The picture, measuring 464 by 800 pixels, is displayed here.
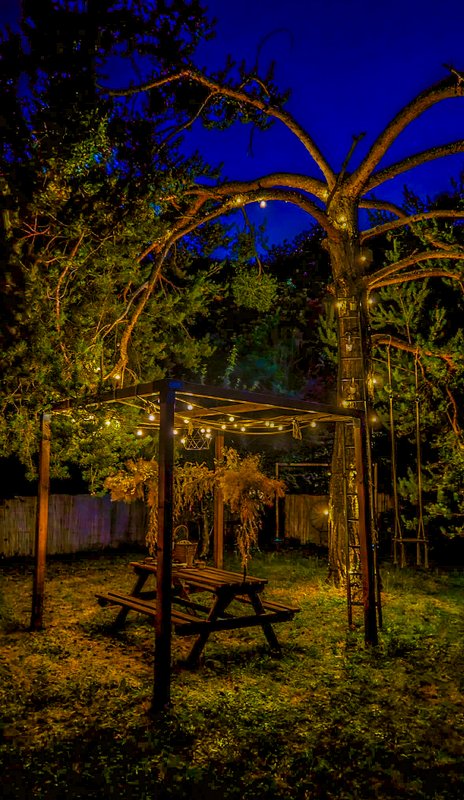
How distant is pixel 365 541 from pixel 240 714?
289 centimetres

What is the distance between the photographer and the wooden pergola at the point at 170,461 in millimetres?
5324

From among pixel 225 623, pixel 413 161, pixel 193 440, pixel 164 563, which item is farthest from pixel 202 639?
pixel 413 161

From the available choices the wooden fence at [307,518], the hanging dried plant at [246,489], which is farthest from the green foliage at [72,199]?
the wooden fence at [307,518]

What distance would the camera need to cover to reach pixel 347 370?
10422 mm

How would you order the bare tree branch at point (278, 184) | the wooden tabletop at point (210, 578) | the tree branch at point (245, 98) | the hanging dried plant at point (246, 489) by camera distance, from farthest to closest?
the bare tree branch at point (278, 184), the tree branch at point (245, 98), the hanging dried plant at point (246, 489), the wooden tabletop at point (210, 578)

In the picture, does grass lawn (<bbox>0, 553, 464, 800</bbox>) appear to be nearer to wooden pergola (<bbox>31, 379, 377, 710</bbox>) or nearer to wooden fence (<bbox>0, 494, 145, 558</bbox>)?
wooden pergola (<bbox>31, 379, 377, 710</bbox>)

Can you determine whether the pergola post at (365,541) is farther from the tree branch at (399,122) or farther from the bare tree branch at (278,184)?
the bare tree branch at (278,184)

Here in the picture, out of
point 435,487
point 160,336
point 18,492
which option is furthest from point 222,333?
point 435,487

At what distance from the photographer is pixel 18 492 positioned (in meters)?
15.5

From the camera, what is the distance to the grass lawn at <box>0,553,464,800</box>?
3.99 m

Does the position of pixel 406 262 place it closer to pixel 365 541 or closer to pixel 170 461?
pixel 365 541

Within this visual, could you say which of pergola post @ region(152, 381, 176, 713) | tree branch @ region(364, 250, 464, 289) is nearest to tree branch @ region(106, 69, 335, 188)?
tree branch @ region(364, 250, 464, 289)

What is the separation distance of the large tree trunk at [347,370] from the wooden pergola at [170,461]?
3.27 ft

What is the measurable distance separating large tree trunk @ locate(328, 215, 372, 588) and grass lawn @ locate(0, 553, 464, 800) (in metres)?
2.14
